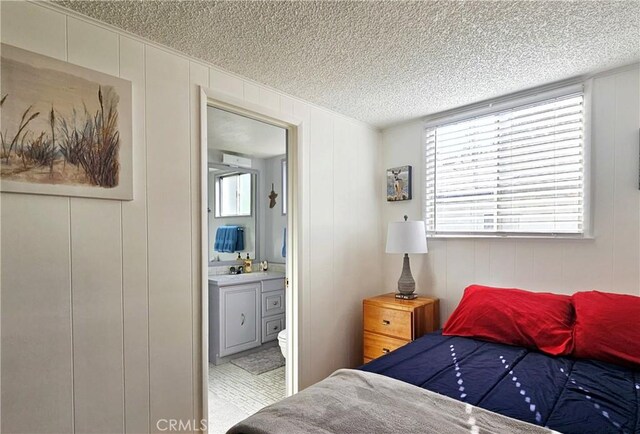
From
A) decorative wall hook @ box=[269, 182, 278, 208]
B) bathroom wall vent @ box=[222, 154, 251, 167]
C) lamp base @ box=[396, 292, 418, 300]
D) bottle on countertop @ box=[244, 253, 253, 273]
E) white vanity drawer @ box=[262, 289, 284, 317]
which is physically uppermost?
bathroom wall vent @ box=[222, 154, 251, 167]

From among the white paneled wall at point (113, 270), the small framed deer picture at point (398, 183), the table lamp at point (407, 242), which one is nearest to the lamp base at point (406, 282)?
the table lamp at point (407, 242)

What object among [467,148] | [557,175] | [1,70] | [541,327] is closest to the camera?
[1,70]

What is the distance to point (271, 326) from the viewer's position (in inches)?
163

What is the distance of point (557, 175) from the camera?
240 cm

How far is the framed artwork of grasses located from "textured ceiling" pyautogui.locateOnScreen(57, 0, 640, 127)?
328mm

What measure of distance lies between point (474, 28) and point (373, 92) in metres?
0.90

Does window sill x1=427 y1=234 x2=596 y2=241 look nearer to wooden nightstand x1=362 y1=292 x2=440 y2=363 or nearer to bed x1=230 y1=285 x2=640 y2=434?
bed x1=230 y1=285 x2=640 y2=434

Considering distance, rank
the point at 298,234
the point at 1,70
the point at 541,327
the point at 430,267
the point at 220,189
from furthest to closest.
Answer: the point at 220,189 < the point at 430,267 < the point at 298,234 < the point at 541,327 < the point at 1,70

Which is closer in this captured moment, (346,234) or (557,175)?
(557,175)

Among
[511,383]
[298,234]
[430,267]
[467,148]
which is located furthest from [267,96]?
[511,383]

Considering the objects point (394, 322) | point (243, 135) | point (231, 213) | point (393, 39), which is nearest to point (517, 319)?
point (394, 322)

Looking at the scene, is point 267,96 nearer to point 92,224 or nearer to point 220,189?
point 92,224

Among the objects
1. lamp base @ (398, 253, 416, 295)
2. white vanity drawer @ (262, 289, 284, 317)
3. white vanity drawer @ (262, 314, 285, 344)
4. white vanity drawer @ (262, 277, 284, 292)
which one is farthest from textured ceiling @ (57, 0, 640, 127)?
white vanity drawer @ (262, 314, 285, 344)

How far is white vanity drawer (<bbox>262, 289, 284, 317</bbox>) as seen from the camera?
13.3ft
